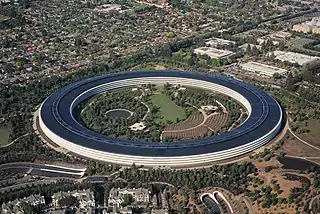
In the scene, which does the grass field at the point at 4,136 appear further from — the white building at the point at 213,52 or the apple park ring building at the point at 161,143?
the white building at the point at 213,52

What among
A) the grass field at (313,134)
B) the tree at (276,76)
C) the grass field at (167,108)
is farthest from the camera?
the tree at (276,76)

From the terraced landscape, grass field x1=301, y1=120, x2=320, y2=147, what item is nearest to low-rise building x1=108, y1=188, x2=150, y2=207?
the terraced landscape

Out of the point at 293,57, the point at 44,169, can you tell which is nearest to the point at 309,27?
the point at 293,57

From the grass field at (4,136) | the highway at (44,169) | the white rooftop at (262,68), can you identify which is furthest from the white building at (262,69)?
the grass field at (4,136)

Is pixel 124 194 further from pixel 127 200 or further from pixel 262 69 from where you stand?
pixel 262 69

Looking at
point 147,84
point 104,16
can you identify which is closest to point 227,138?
point 147,84

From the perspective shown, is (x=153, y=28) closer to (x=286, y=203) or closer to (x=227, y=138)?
(x=227, y=138)

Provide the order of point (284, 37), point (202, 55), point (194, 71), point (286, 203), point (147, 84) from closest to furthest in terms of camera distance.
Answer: point (286, 203) < point (147, 84) < point (194, 71) < point (202, 55) < point (284, 37)
